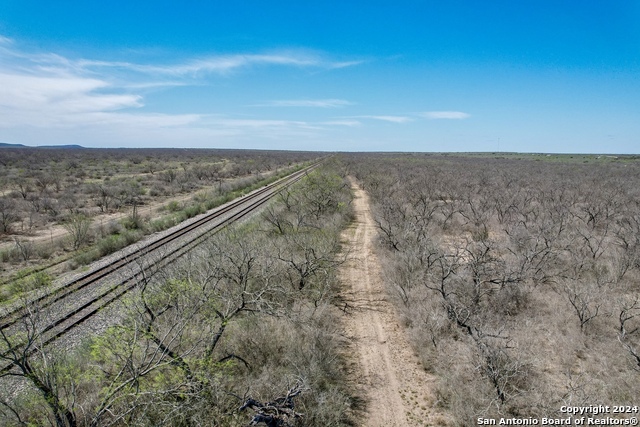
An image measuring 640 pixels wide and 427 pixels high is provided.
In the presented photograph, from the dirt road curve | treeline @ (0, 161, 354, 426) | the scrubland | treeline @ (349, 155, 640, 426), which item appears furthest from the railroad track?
treeline @ (349, 155, 640, 426)

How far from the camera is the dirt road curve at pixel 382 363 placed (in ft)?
22.1

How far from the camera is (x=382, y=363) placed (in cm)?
834

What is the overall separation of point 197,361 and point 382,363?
4568 millimetres

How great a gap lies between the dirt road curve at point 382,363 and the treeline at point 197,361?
0.57m

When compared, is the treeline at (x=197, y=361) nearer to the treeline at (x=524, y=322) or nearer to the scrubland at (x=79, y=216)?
the treeline at (x=524, y=322)

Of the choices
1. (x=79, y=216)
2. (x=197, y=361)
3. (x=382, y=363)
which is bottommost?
(x=382, y=363)

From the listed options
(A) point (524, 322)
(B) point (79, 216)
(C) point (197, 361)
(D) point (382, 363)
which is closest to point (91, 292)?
(C) point (197, 361)

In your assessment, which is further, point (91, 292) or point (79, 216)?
point (79, 216)

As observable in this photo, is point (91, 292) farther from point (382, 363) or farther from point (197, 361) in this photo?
point (382, 363)

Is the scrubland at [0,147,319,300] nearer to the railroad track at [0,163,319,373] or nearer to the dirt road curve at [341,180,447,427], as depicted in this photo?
the railroad track at [0,163,319,373]

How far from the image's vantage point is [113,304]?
11.3m

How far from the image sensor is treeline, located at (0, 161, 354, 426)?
507 centimetres

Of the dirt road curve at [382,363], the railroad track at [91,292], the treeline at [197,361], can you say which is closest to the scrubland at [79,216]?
the railroad track at [91,292]

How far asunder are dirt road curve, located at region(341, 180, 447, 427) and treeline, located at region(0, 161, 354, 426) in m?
0.57
